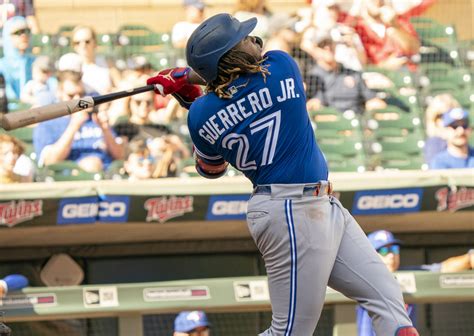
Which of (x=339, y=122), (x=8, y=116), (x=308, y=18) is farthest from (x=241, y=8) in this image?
(x=8, y=116)

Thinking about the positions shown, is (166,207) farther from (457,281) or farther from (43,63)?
(457,281)

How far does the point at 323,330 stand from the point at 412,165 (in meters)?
1.46

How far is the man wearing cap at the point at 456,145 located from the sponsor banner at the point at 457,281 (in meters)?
1.18

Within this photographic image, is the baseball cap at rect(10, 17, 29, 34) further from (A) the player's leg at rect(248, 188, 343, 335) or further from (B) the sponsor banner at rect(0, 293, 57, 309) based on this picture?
(A) the player's leg at rect(248, 188, 343, 335)

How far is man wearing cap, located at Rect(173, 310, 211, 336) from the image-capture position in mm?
6043

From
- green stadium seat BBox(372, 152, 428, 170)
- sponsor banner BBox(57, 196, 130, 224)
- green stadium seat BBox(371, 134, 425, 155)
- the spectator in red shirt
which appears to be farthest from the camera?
the spectator in red shirt

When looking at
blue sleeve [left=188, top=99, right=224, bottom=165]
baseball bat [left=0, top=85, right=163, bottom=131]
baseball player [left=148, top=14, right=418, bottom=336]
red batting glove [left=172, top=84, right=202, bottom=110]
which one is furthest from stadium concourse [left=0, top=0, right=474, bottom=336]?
baseball player [left=148, top=14, right=418, bottom=336]

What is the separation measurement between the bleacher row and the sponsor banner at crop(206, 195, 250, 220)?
486 mm

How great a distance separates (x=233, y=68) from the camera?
11.5 ft

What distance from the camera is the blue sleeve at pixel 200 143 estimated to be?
3.57m

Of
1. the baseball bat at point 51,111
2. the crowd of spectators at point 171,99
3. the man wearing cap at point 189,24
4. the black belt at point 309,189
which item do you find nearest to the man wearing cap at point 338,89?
the crowd of spectators at point 171,99

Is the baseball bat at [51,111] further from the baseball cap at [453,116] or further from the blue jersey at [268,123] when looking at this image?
the baseball cap at [453,116]

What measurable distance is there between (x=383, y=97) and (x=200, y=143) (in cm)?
450

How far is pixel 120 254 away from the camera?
737cm
